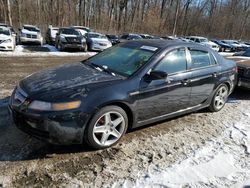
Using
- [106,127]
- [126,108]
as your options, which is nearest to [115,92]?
[126,108]

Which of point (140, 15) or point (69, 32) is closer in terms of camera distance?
point (69, 32)

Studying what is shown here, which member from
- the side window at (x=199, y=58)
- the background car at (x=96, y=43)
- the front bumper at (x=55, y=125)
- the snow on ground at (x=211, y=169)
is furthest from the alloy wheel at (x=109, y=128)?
the background car at (x=96, y=43)

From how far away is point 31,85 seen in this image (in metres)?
3.68

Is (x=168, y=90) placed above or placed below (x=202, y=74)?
below

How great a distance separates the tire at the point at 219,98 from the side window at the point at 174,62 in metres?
1.34

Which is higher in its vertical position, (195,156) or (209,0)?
(209,0)

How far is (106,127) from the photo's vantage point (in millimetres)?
3717

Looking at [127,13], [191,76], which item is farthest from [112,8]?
[191,76]

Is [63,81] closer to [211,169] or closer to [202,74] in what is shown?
[211,169]

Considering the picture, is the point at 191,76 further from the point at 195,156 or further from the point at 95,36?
the point at 95,36

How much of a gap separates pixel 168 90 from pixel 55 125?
1986 mm

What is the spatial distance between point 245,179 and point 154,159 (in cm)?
121

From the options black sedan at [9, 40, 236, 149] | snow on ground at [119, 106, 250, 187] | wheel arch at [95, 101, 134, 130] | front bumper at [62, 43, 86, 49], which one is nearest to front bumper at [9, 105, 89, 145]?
black sedan at [9, 40, 236, 149]

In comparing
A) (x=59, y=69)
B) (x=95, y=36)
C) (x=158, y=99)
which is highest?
(x=59, y=69)
